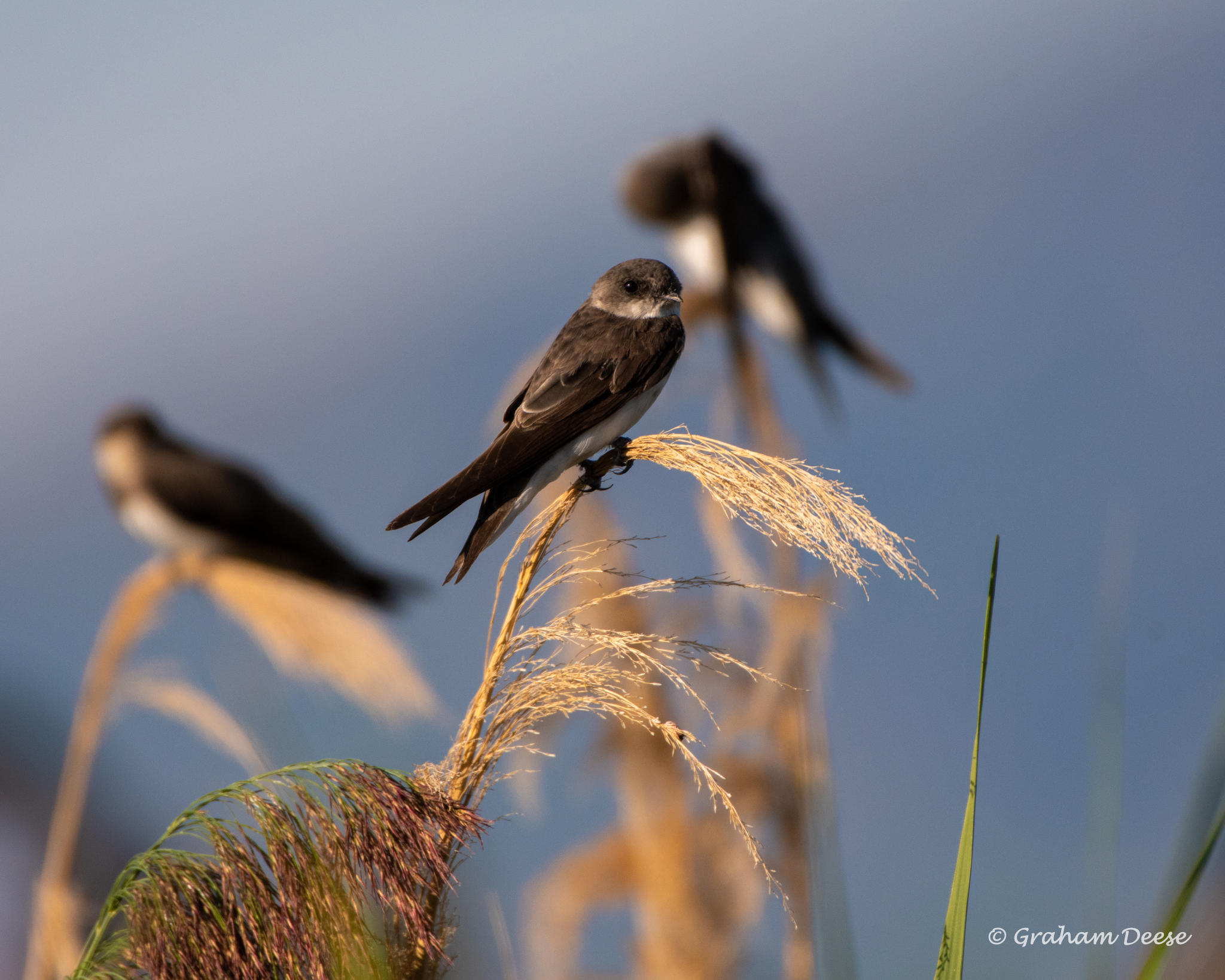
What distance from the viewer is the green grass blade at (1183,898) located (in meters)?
1.22

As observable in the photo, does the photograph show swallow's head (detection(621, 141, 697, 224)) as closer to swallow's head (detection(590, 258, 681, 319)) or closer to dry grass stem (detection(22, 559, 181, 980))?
swallow's head (detection(590, 258, 681, 319))

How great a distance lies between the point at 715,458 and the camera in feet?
6.94

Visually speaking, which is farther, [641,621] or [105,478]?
[105,478]

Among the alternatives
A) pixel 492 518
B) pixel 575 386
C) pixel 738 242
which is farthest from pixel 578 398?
pixel 738 242

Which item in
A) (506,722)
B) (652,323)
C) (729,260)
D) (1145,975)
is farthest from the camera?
(729,260)

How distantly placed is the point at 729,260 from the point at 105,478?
19.1ft

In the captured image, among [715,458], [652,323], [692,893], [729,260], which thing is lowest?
[692,893]

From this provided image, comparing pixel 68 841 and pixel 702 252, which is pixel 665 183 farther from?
pixel 68 841

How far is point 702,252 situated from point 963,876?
431 centimetres

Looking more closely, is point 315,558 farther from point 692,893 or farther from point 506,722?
point 506,722

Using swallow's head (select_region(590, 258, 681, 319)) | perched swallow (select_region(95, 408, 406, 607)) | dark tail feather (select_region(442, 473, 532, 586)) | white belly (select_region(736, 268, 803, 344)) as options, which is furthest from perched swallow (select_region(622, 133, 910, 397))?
perched swallow (select_region(95, 408, 406, 607))

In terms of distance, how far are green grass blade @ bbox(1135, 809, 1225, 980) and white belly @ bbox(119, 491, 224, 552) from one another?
7150 millimetres

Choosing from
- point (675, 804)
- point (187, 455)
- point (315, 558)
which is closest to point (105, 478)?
point (187, 455)

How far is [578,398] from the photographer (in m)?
3.16
